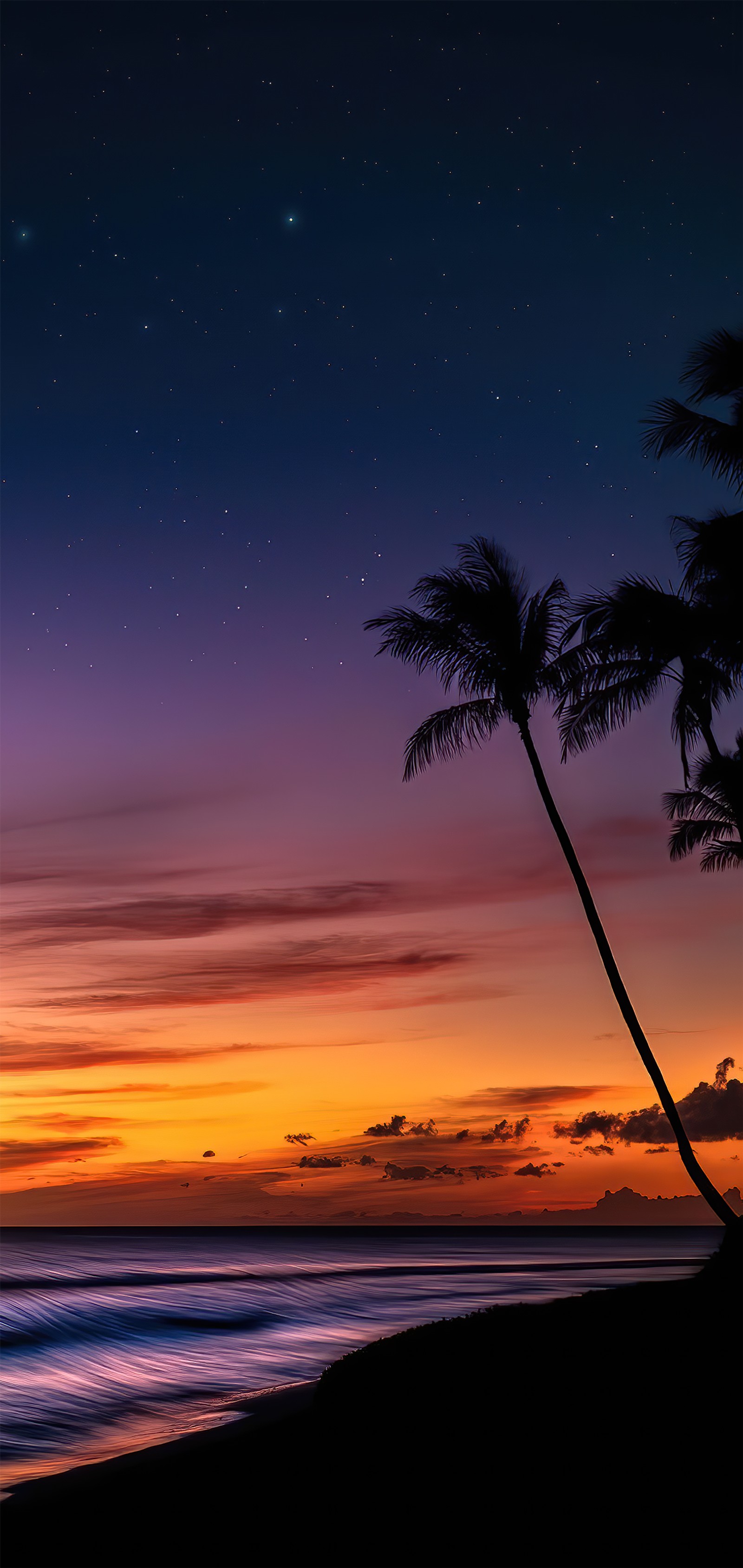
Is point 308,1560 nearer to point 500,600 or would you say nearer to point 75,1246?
point 500,600

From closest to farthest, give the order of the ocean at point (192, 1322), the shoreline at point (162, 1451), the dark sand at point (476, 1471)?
1. the dark sand at point (476, 1471)
2. the shoreline at point (162, 1451)
3. the ocean at point (192, 1322)

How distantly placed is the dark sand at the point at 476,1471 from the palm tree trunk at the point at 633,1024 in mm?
3825

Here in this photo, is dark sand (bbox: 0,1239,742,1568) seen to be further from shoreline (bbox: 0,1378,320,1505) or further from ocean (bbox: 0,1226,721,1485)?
ocean (bbox: 0,1226,721,1485)

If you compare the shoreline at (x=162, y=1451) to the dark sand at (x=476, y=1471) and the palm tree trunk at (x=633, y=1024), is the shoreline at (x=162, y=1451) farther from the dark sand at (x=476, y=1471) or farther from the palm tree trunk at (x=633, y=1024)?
the palm tree trunk at (x=633, y=1024)

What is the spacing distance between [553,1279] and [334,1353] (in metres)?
35.3

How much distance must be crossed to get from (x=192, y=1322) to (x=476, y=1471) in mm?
38281

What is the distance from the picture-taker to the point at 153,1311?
4791cm

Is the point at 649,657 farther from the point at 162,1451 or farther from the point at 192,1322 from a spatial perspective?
the point at 192,1322

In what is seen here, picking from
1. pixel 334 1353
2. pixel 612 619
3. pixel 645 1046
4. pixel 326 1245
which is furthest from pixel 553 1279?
pixel 326 1245

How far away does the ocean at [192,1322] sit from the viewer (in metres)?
21.7

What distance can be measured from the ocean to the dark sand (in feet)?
21.1

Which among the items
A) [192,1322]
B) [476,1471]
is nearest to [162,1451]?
[476,1471]

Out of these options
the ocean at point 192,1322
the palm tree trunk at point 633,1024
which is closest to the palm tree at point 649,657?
the palm tree trunk at point 633,1024

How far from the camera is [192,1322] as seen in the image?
142ft
